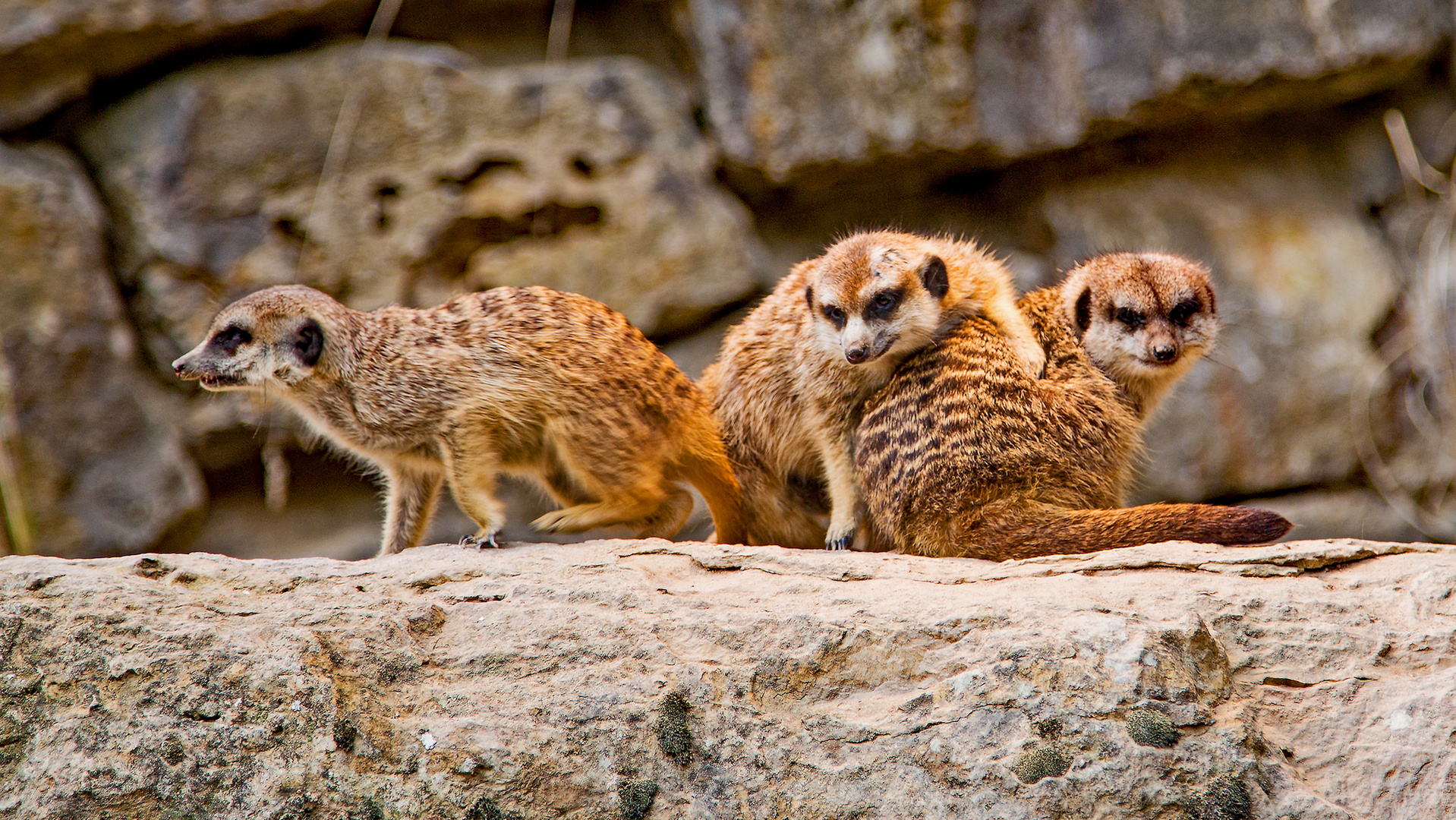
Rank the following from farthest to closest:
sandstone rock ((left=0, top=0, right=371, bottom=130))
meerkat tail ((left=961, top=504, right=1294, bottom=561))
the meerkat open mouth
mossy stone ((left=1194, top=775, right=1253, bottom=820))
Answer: sandstone rock ((left=0, top=0, right=371, bottom=130)) → the meerkat open mouth → meerkat tail ((left=961, top=504, right=1294, bottom=561)) → mossy stone ((left=1194, top=775, right=1253, bottom=820))

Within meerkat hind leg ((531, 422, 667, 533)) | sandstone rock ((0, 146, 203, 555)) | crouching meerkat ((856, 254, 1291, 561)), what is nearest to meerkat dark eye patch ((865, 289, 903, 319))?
crouching meerkat ((856, 254, 1291, 561))

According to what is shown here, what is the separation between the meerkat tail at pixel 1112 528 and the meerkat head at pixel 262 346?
1401 millimetres

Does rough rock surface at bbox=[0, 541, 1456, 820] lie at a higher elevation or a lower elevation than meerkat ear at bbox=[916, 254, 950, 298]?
lower

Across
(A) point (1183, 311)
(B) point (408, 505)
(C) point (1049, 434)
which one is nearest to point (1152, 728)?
(C) point (1049, 434)

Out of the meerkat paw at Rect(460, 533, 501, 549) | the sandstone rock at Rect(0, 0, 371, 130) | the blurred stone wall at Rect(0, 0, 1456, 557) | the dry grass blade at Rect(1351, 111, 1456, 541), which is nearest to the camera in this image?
the meerkat paw at Rect(460, 533, 501, 549)

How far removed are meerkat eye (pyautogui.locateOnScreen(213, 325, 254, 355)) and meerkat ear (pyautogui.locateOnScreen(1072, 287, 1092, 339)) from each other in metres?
1.81

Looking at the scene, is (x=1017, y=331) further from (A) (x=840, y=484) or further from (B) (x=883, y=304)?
(A) (x=840, y=484)

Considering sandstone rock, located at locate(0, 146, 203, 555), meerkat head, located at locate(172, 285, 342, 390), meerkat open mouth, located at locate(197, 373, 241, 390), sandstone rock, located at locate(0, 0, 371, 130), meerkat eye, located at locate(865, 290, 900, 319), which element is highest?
sandstone rock, located at locate(0, 0, 371, 130)

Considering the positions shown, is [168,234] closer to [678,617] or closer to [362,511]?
[362,511]

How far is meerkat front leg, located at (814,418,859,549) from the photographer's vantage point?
2436mm

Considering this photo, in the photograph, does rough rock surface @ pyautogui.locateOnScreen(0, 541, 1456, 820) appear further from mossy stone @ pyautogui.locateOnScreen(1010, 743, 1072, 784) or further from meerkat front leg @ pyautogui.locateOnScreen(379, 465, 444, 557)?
meerkat front leg @ pyautogui.locateOnScreen(379, 465, 444, 557)

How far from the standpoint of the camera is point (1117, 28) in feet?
11.9

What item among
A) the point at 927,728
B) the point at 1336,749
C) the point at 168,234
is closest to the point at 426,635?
the point at 927,728

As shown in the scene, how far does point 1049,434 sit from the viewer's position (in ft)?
7.34
